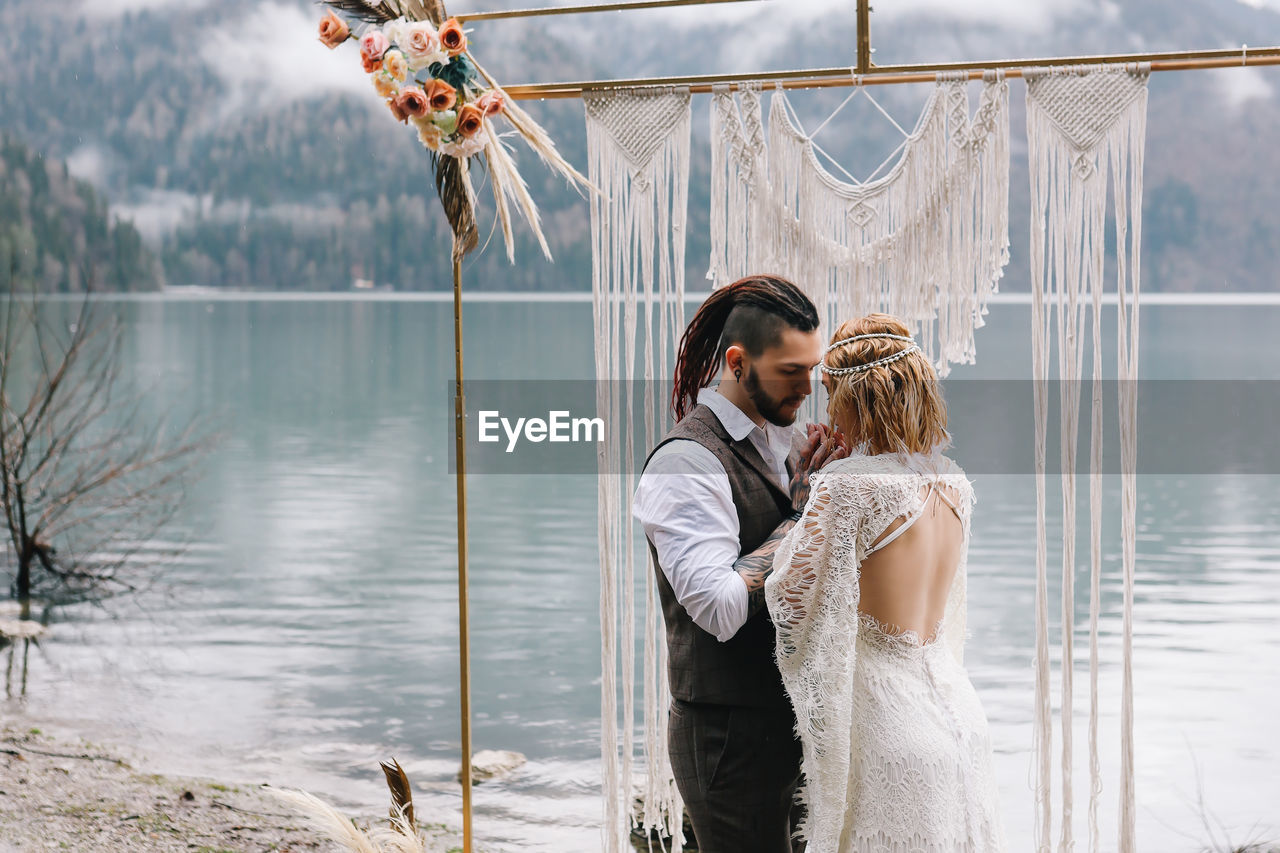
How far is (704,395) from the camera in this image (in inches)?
76.7

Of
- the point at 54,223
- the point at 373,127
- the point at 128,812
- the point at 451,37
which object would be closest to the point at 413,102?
the point at 451,37

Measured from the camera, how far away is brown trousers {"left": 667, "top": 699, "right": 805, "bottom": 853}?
1.88m

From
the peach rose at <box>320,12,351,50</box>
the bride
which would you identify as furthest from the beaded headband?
the peach rose at <box>320,12,351,50</box>

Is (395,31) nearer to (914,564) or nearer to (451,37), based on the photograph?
(451,37)

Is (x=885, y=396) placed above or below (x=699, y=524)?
above

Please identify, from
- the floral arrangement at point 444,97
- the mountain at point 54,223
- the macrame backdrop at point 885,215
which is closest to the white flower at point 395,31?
the floral arrangement at point 444,97

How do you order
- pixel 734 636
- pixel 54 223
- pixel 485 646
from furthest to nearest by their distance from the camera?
1. pixel 54 223
2. pixel 485 646
3. pixel 734 636

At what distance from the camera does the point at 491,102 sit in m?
2.35

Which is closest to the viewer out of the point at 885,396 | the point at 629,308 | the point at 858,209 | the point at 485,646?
the point at 885,396

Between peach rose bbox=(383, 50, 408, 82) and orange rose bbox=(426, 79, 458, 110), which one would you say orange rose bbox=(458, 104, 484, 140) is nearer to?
orange rose bbox=(426, 79, 458, 110)

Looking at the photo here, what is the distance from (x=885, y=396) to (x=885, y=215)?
3.49 ft

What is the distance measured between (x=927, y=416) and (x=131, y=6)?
7192cm

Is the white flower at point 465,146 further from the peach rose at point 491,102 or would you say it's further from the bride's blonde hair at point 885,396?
the bride's blonde hair at point 885,396

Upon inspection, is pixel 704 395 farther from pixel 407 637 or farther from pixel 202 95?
pixel 202 95
